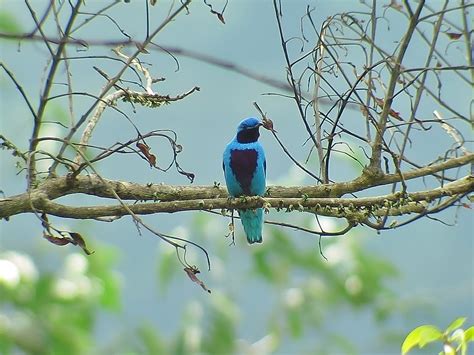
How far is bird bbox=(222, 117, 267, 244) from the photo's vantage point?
3578 millimetres

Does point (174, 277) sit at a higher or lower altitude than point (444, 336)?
higher

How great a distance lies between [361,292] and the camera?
7.00 meters

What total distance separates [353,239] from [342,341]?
74cm

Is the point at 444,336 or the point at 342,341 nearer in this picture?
the point at 444,336

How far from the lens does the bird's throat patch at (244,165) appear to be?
359 cm

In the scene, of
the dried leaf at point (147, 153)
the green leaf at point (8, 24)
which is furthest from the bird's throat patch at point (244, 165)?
the dried leaf at point (147, 153)

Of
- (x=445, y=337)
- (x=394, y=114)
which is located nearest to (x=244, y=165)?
(x=394, y=114)

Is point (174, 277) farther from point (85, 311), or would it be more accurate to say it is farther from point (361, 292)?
point (361, 292)

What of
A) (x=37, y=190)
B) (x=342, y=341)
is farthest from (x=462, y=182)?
(x=342, y=341)

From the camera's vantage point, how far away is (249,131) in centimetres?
397

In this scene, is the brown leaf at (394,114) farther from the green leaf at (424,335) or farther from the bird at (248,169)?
the bird at (248,169)

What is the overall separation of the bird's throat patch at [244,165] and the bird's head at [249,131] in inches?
3.7

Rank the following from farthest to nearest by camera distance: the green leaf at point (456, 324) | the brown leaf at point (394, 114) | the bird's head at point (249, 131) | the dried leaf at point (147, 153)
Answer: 1. the bird's head at point (249, 131)
2. the brown leaf at point (394, 114)
3. the dried leaf at point (147, 153)
4. the green leaf at point (456, 324)

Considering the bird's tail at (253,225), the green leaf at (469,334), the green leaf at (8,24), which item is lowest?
the green leaf at (469,334)
